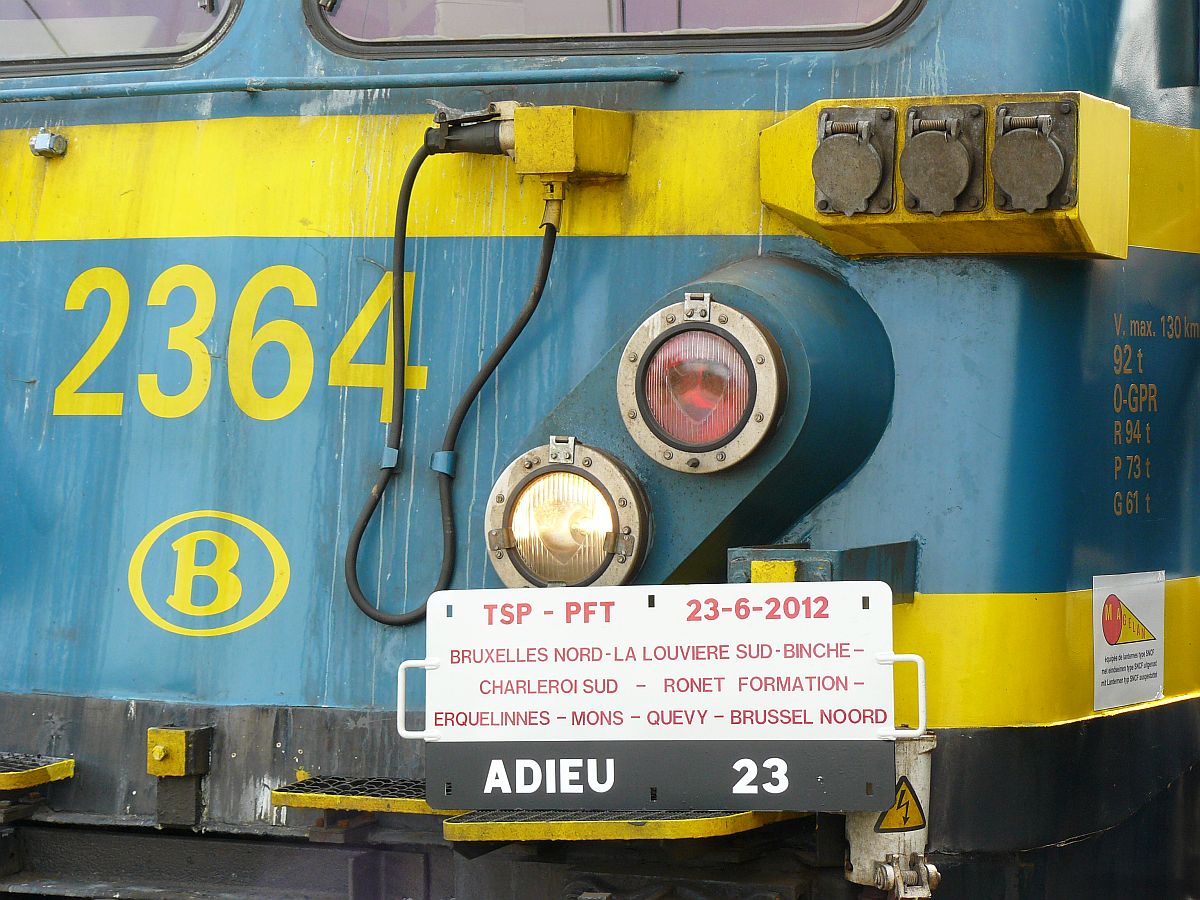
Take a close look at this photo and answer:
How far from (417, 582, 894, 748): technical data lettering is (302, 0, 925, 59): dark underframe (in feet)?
3.66

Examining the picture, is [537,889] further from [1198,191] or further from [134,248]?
[1198,191]

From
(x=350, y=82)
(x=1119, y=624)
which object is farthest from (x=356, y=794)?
(x=1119, y=624)

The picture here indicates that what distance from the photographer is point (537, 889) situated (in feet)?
9.69

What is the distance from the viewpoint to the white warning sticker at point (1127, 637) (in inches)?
124

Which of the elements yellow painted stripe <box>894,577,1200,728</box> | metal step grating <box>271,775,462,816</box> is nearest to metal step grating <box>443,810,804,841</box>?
metal step grating <box>271,775,462,816</box>

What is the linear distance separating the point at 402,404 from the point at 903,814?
47.3 inches

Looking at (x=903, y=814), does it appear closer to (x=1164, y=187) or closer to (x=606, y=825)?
(x=606, y=825)

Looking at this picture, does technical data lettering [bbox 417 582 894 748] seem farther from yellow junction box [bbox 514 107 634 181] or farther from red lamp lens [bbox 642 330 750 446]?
yellow junction box [bbox 514 107 634 181]

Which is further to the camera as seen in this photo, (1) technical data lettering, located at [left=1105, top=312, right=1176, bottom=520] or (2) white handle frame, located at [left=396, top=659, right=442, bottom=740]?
(1) technical data lettering, located at [left=1105, top=312, right=1176, bottom=520]

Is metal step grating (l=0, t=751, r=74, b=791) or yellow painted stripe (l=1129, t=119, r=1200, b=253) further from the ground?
yellow painted stripe (l=1129, t=119, r=1200, b=253)

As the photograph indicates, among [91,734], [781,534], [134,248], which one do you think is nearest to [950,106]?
[781,534]

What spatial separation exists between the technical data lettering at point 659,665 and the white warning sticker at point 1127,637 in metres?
0.77

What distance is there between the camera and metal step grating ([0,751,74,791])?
3219mm

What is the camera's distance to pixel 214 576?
333 cm
